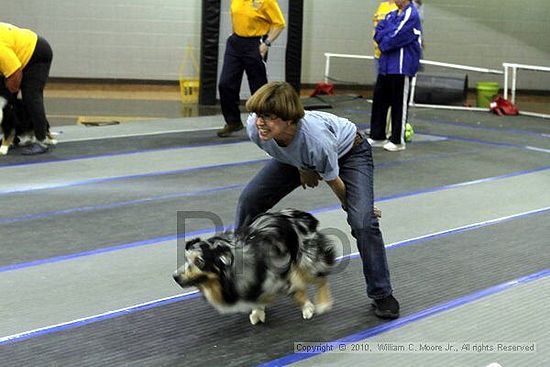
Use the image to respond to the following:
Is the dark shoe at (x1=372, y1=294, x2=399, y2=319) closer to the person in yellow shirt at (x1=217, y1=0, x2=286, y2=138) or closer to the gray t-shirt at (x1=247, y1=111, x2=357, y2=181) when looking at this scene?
the gray t-shirt at (x1=247, y1=111, x2=357, y2=181)

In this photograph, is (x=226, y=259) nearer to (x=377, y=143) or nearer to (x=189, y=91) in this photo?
(x=377, y=143)

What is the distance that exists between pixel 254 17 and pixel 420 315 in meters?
4.96

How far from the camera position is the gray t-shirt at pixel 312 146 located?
3.04 m

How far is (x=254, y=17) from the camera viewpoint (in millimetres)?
7625

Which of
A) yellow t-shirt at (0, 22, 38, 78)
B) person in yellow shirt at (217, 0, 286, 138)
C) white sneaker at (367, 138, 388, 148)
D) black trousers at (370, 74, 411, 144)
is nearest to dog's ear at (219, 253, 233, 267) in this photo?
yellow t-shirt at (0, 22, 38, 78)

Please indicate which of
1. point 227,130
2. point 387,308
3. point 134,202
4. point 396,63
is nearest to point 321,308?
point 387,308

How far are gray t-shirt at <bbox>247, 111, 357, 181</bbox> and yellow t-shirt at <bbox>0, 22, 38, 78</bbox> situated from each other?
3.88m

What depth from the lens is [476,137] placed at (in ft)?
27.8

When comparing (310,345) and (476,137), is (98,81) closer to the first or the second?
(476,137)

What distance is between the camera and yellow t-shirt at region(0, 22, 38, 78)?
20.4 feet

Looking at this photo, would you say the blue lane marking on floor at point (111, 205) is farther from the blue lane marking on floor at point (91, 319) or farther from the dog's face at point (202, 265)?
the dog's face at point (202, 265)

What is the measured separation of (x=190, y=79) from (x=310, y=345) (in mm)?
9063

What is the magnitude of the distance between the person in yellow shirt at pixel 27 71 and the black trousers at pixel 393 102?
3393 mm

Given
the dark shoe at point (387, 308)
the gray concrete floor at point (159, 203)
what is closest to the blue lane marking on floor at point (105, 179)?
the gray concrete floor at point (159, 203)
